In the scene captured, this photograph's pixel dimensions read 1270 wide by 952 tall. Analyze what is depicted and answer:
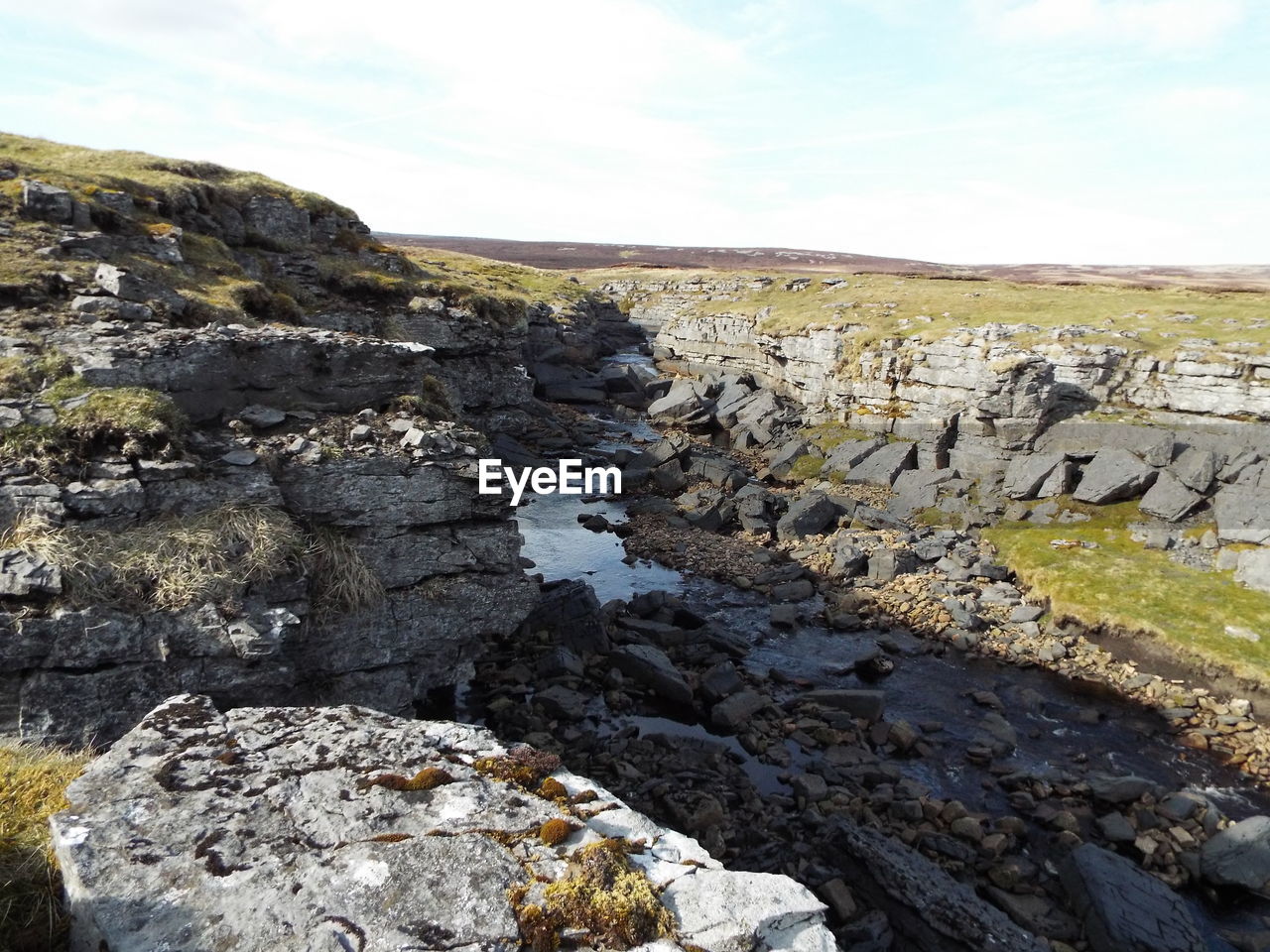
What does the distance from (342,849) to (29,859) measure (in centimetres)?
264

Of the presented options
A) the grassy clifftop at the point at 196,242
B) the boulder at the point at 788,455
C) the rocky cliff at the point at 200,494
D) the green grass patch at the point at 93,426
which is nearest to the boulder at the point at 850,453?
the boulder at the point at 788,455

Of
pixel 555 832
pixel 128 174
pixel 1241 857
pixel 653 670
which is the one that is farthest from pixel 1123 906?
pixel 128 174

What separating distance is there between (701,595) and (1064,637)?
50.0 ft

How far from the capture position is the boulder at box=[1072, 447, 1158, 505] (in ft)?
124

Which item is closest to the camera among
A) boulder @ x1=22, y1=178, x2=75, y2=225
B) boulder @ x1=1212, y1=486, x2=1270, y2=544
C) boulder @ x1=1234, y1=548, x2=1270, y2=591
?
boulder @ x1=22, y1=178, x2=75, y2=225

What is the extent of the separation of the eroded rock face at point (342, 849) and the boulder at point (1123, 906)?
1363 cm

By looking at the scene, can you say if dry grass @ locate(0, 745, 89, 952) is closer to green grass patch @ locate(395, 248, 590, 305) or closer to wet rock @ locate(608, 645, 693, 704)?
wet rock @ locate(608, 645, 693, 704)

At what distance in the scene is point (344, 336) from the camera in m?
21.1

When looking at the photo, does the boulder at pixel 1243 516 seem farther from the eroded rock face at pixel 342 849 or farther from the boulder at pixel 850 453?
the eroded rock face at pixel 342 849

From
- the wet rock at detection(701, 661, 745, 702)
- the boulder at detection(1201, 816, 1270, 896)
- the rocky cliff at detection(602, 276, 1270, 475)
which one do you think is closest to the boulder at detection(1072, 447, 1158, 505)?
the rocky cliff at detection(602, 276, 1270, 475)

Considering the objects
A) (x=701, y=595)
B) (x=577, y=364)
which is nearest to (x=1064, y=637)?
(x=701, y=595)

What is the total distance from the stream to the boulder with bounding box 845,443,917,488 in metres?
17.9

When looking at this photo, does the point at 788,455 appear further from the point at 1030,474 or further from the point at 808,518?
the point at 1030,474

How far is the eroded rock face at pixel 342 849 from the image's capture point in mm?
5754
